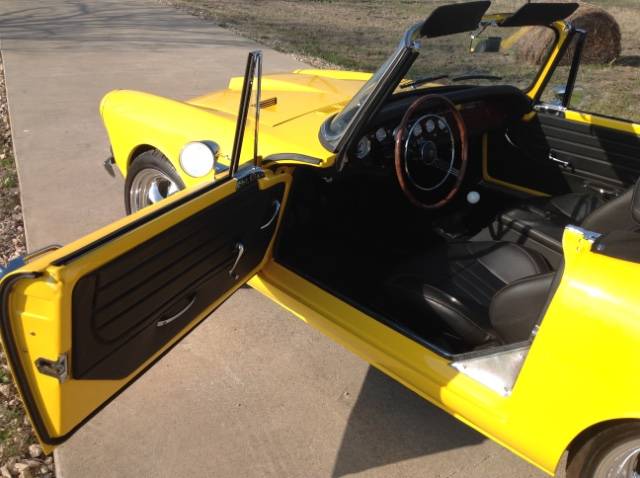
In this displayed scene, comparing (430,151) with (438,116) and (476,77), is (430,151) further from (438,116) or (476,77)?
(476,77)

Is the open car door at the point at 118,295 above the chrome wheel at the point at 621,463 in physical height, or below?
above

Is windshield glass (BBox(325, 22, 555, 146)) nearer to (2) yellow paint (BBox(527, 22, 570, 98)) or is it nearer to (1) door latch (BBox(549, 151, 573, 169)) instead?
(2) yellow paint (BBox(527, 22, 570, 98))

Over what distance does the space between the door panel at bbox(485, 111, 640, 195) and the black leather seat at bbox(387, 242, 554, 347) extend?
1058 millimetres

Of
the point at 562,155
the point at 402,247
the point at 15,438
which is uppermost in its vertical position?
the point at 562,155

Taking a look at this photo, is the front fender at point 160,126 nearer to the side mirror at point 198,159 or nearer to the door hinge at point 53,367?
the side mirror at point 198,159

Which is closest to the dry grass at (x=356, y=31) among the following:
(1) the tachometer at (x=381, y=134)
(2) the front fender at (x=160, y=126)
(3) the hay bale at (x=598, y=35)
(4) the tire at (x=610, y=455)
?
(3) the hay bale at (x=598, y=35)

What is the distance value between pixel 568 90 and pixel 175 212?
2.69 meters

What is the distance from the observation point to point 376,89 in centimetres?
202

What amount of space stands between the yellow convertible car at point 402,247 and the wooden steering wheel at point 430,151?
12 mm

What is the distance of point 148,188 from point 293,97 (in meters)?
0.97

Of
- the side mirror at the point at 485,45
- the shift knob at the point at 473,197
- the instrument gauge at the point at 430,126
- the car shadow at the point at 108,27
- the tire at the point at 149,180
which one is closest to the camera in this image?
the side mirror at the point at 485,45

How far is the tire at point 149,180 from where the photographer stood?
2.79 metres

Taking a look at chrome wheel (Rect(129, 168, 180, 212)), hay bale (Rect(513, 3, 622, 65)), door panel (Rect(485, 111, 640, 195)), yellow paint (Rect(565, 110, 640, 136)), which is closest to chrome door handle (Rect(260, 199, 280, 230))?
chrome wheel (Rect(129, 168, 180, 212))

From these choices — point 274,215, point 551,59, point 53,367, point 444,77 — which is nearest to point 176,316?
point 53,367
